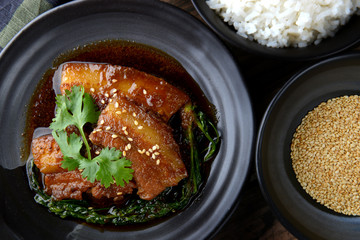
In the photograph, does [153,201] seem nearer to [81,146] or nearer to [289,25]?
[81,146]

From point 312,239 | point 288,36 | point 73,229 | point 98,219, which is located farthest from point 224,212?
point 288,36

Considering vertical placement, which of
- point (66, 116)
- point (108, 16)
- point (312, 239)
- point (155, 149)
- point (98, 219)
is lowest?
point (312, 239)

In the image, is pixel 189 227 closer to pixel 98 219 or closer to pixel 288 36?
pixel 98 219

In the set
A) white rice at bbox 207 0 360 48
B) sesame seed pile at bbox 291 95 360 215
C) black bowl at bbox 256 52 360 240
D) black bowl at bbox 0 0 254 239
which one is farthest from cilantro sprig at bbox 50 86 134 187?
sesame seed pile at bbox 291 95 360 215

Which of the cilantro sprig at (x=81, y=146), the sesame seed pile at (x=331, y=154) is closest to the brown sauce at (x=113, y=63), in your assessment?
the cilantro sprig at (x=81, y=146)

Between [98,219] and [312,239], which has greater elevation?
[98,219]

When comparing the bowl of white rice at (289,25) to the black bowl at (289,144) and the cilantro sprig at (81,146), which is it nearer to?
the black bowl at (289,144)
